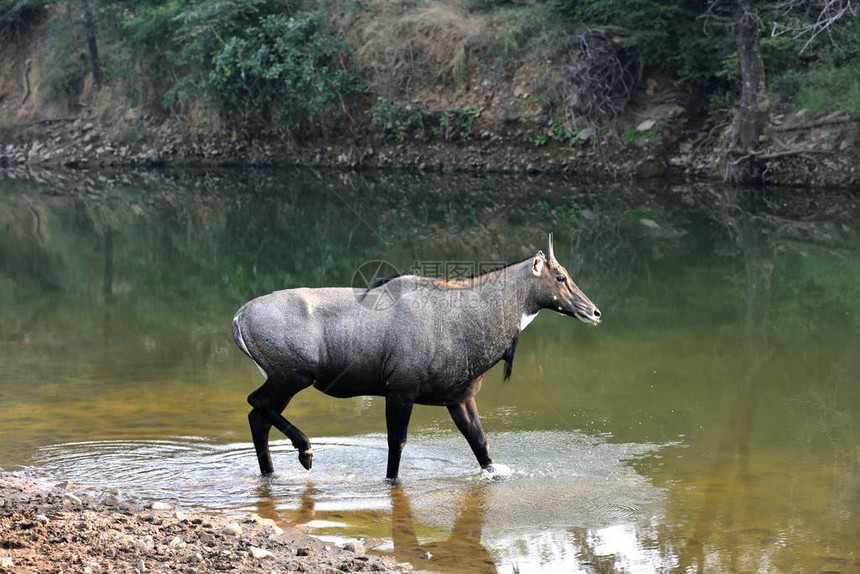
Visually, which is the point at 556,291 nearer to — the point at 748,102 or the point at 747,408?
the point at 747,408

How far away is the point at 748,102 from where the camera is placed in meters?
25.6

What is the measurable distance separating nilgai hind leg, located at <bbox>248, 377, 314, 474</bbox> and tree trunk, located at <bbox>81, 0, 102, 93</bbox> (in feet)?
105

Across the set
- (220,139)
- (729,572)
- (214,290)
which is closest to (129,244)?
Result: (214,290)

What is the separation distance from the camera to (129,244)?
2183cm

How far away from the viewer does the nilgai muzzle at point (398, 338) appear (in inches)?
332

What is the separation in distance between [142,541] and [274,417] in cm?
223

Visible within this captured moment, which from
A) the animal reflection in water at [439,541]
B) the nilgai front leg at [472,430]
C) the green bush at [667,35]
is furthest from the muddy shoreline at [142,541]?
the green bush at [667,35]

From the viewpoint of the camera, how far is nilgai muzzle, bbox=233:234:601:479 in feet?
27.7

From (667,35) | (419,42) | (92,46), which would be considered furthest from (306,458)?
(92,46)

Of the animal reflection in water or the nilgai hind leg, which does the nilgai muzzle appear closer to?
the nilgai hind leg

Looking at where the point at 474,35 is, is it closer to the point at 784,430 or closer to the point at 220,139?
the point at 220,139

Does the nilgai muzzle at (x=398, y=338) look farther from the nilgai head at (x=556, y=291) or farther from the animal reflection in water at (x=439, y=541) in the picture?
the animal reflection in water at (x=439, y=541)

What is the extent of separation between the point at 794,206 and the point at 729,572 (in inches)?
669

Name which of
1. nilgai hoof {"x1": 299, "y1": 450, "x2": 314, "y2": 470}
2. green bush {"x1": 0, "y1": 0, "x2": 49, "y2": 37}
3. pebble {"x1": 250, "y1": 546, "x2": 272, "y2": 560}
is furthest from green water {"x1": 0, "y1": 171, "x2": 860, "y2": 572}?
green bush {"x1": 0, "y1": 0, "x2": 49, "y2": 37}
